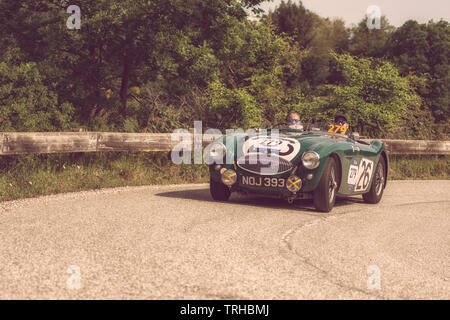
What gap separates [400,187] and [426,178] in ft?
9.80

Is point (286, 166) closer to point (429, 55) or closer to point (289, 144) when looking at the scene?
point (289, 144)

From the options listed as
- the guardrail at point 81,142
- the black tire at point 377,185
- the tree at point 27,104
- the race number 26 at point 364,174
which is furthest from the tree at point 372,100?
the tree at point 27,104

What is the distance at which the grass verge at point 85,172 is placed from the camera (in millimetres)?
8562

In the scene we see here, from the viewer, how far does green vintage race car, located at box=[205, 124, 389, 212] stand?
299 inches

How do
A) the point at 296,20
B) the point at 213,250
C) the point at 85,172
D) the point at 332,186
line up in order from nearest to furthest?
1. the point at 213,250
2. the point at 332,186
3. the point at 85,172
4. the point at 296,20

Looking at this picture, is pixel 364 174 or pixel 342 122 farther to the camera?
pixel 342 122

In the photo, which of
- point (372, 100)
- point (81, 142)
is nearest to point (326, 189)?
point (81, 142)

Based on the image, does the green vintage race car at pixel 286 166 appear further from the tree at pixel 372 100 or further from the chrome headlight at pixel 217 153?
the tree at pixel 372 100

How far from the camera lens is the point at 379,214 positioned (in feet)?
26.4

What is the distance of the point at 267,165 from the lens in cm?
772

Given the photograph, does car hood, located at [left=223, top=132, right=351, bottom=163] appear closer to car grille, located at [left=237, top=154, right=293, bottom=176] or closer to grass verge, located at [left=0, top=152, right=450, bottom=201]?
car grille, located at [left=237, top=154, right=293, bottom=176]

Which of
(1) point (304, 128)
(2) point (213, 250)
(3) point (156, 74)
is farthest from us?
(3) point (156, 74)

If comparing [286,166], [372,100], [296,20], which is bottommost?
[286,166]

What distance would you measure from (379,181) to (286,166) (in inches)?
102
